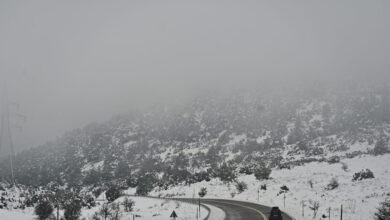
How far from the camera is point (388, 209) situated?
82.5 ft

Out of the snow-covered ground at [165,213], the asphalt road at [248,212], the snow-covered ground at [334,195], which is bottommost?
the snow-covered ground at [165,213]

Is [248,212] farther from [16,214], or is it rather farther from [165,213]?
[16,214]

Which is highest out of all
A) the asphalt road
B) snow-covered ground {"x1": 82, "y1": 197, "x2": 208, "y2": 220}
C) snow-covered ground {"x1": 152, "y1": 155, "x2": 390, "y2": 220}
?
snow-covered ground {"x1": 152, "y1": 155, "x2": 390, "y2": 220}

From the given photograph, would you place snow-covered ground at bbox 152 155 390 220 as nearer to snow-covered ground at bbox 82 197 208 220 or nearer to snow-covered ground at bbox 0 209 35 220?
snow-covered ground at bbox 82 197 208 220

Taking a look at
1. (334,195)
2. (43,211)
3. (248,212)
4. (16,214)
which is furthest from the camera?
(334,195)

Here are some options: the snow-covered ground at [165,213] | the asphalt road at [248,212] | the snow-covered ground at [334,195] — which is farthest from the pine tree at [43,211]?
the snow-covered ground at [334,195]

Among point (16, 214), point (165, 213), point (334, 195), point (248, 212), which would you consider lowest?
point (165, 213)

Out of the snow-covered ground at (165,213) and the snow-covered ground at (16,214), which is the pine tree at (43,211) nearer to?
the snow-covered ground at (16,214)

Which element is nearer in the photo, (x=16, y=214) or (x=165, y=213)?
(x=16, y=214)

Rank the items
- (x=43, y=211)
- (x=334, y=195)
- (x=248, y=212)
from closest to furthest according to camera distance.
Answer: (x=43, y=211) < (x=248, y=212) < (x=334, y=195)

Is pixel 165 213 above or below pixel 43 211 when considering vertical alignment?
below

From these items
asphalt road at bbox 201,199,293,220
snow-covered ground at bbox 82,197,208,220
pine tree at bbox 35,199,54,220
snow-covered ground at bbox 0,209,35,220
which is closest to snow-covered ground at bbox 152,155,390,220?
asphalt road at bbox 201,199,293,220

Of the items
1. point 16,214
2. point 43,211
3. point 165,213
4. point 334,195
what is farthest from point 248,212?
point 16,214

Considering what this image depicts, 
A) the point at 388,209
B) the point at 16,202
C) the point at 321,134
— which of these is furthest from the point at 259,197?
the point at 321,134
